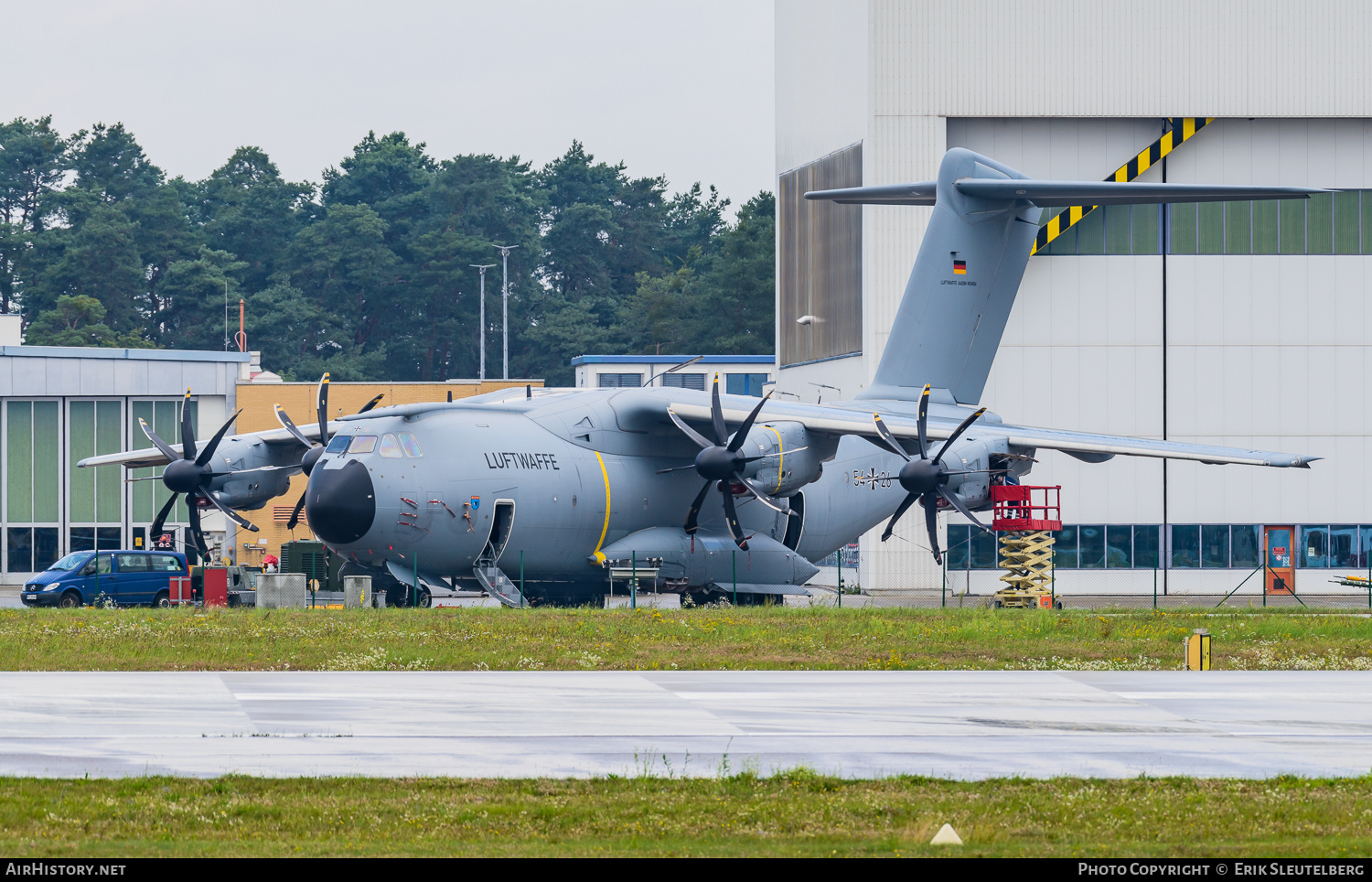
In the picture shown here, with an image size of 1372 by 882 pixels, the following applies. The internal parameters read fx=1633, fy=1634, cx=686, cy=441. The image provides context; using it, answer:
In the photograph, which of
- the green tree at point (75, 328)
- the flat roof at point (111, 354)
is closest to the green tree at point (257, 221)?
the green tree at point (75, 328)

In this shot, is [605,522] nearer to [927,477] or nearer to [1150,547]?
[927,477]

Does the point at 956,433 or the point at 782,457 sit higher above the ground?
the point at 956,433

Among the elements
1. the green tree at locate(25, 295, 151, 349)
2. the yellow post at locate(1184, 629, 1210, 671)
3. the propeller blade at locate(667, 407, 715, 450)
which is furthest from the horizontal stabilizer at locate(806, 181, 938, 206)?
the green tree at locate(25, 295, 151, 349)

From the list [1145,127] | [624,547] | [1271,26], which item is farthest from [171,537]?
[1271,26]

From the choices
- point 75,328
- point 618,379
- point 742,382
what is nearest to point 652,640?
point 742,382

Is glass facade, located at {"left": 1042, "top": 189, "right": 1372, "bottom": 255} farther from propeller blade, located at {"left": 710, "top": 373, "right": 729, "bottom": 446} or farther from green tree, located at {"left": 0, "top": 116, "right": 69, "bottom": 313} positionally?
green tree, located at {"left": 0, "top": 116, "right": 69, "bottom": 313}

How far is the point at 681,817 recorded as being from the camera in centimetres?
1125

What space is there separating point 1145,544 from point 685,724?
33.4m

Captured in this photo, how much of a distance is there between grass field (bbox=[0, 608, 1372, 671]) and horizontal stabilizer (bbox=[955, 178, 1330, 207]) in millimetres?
8521

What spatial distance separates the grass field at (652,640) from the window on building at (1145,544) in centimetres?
1877

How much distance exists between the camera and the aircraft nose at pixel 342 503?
27797mm

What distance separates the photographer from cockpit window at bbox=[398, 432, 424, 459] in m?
29.0

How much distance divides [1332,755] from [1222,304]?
34.5 metres
